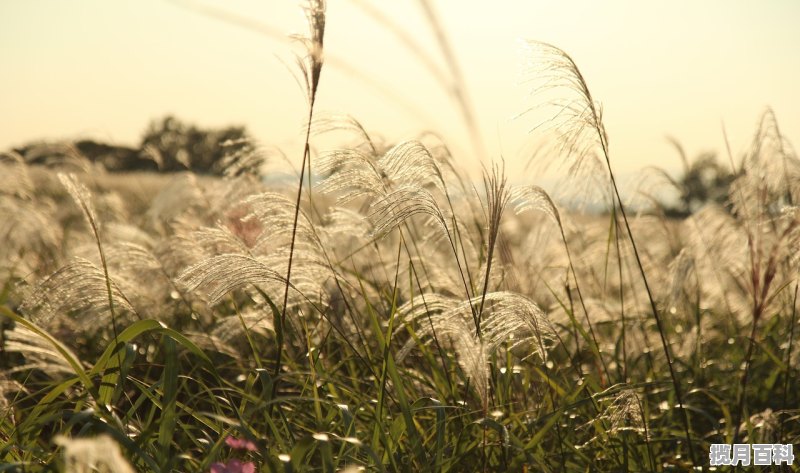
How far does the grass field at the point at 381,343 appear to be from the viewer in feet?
7.80

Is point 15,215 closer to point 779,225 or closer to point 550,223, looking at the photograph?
point 550,223

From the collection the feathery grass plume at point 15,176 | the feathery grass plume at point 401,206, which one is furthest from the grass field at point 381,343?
the feathery grass plume at point 15,176

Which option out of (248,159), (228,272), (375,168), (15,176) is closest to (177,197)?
(248,159)

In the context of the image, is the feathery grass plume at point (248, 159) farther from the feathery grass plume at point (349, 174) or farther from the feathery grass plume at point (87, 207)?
the feathery grass plume at point (349, 174)

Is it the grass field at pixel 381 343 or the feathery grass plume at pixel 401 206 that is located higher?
the feathery grass plume at pixel 401 206

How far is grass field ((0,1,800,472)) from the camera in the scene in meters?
2.38

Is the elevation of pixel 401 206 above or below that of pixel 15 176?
above

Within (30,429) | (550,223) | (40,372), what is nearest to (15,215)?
(40,372)

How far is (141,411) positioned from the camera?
3.63m

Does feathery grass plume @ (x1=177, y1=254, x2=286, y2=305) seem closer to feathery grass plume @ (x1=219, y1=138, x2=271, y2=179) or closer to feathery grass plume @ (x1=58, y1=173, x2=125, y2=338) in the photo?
feathery grass plume @ (x1=58, y1=173, x2=125, y2=338)

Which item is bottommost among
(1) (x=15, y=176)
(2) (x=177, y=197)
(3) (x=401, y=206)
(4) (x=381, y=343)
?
(4) (x=381, y=343)

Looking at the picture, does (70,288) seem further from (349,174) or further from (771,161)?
(771,161)

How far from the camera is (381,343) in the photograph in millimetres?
2725

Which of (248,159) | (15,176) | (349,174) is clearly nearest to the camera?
(349,174)
